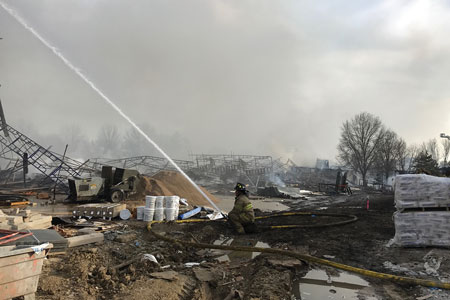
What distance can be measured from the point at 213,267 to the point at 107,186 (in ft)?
45.2

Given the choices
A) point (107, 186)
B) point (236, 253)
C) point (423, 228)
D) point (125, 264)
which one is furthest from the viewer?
point (107, 186)

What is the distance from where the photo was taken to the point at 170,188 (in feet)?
67.7

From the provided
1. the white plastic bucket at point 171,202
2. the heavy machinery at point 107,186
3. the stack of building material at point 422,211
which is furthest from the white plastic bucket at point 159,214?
the heavy machinery at point 107,186

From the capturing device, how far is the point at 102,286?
4.77 meters

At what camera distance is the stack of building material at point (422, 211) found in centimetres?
666

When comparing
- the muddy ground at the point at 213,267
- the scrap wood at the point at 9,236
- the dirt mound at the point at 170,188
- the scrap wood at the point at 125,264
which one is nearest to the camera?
the scrap wood at the point at 9,236

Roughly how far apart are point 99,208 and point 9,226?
13.5 feet

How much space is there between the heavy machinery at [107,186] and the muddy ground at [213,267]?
8898mm

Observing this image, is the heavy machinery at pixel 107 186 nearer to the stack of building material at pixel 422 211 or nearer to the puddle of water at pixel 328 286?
the puddle of water at pixel 328 286

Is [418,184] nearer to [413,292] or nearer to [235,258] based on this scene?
[413,292]

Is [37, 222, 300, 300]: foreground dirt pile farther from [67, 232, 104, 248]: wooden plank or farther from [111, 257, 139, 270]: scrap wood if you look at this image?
[67, 232, 104, 248]: wooden plank

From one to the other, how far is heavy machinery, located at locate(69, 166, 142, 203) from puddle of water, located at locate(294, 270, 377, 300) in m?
14.0

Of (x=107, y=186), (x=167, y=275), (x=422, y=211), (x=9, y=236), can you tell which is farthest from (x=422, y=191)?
(x=107, y=186)

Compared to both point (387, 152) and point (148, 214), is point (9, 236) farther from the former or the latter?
point (387, 152)
